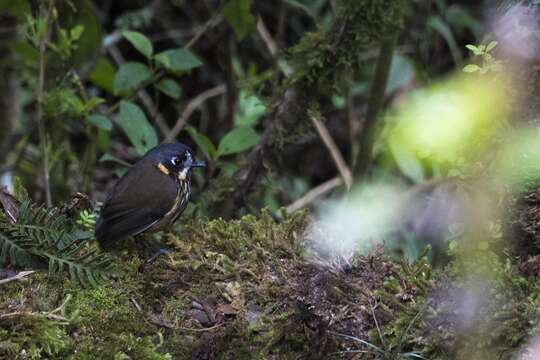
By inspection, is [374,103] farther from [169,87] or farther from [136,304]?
[136,304]

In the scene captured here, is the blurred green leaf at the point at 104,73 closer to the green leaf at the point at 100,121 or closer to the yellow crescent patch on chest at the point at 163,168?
the green leaf at the point at 100,121

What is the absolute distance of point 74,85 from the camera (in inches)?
164

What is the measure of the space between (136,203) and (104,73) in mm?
1590

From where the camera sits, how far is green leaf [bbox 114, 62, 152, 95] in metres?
3.54

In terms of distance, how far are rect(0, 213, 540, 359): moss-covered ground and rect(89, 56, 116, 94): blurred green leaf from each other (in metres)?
2.04

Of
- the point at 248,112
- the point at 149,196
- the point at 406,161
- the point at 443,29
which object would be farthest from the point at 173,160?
the point at 443,29

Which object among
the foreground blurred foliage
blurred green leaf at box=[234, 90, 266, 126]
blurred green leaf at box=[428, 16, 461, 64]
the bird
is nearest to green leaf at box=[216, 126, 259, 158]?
the foreground blurred foliage

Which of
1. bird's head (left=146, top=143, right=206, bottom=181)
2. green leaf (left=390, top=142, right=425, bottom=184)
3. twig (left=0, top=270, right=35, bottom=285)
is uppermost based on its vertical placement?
twig (left=0, top=270, right=35, bottom=285)

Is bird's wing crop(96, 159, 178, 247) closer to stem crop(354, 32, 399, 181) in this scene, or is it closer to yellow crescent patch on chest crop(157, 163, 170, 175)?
yellow crescent patch on chest crop(157, 163, 170, 175)

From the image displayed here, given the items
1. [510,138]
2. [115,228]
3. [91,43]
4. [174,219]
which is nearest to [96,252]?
[115,228]

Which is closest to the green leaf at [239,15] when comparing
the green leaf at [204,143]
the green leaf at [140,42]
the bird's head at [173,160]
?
the green leaf at [140,42]

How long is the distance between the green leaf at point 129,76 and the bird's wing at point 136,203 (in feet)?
1.89

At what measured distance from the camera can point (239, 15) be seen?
3.49 meters

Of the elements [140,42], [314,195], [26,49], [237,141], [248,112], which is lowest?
[314,195]
